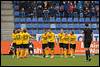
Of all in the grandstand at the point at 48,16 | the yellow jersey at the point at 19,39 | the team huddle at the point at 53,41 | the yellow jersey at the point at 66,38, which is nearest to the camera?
the yellow jersey at the point at 19,39

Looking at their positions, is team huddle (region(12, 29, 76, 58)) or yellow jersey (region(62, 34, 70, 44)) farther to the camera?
yellow jersey (region(62, 34, 70, 44))

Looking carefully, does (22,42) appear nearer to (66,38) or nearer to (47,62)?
(66,38)

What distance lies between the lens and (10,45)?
88.6 feet

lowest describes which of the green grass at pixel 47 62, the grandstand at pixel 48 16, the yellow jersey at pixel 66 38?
the green grass at pixel 47 62

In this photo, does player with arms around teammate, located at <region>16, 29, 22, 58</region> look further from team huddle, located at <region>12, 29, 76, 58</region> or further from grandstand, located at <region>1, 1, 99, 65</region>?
grandstand, located at <region>1, 1, 99, 65</region>

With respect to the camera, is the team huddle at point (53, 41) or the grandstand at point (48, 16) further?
the grandstand at point (48, 16)

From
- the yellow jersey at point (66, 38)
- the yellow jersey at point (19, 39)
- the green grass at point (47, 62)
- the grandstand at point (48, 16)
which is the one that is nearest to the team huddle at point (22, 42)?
the yellow jersey at point (19, 39)

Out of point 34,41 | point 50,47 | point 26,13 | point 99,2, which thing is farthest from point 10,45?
point 99,2

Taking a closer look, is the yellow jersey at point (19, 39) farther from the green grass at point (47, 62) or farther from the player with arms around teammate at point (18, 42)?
the green grass at point (47, 62)

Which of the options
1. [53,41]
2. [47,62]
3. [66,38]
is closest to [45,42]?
[53,41]

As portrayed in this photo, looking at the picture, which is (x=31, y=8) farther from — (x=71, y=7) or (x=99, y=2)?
(x=99, y=2)

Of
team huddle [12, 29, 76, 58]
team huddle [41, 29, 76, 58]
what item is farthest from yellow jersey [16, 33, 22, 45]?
team huddle [41, 29, 76, 58]

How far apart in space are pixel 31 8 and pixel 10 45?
661 cm

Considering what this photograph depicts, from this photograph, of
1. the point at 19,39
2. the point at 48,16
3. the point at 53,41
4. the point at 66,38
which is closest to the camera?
the point at 19,39
